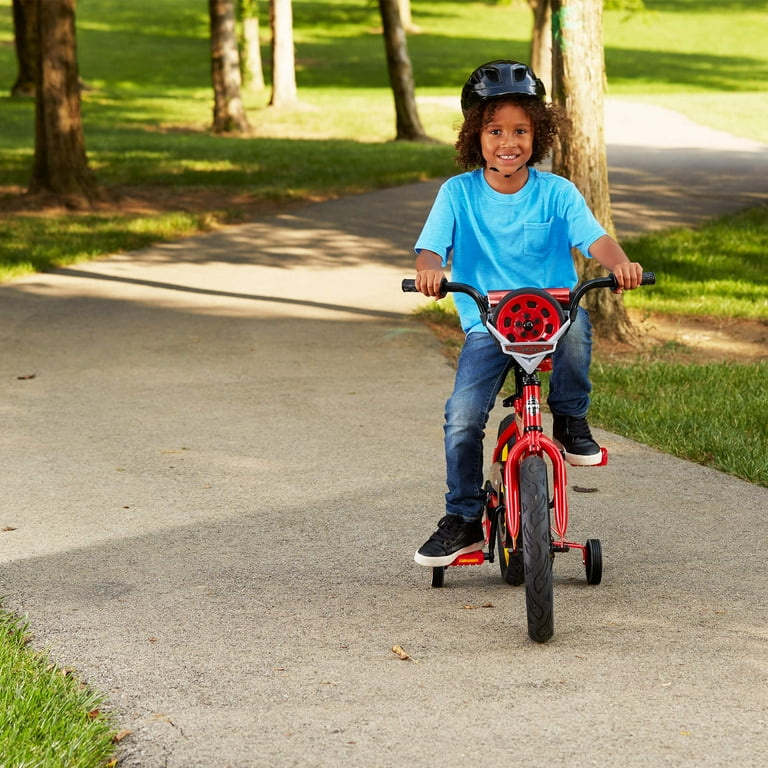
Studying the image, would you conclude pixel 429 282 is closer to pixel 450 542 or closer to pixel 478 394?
pixel 478 394

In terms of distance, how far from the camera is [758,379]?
8008 mm

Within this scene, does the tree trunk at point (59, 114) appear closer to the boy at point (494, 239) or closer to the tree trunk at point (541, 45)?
the boy at point (494, 239)

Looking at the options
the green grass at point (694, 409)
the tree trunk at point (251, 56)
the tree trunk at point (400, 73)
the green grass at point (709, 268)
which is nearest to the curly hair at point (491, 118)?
the green grass at point (694, 409)

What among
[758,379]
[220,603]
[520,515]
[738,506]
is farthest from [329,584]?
[758,379]

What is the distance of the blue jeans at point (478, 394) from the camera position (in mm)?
4375

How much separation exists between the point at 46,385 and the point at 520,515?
4.64 meters

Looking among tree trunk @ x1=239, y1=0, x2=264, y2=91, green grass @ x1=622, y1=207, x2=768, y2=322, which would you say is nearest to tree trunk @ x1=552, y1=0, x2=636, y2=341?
green grass @ x1=622, y1=207, x2=768, y2=322

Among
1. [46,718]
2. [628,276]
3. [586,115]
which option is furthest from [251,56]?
[46,718]

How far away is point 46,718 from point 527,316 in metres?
1.82

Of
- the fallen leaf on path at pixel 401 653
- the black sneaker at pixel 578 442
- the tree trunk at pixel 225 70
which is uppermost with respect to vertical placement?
the tree trunk at pixel 225 70

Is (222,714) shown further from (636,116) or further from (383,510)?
(636,116)

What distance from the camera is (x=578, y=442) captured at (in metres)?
4.70

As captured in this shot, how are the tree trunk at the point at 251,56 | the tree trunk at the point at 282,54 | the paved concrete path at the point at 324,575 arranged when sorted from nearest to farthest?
the paved concrete path at the point at 324,575
the tree trunk at the point at 282,54
the tree trunk at the point at 251,56

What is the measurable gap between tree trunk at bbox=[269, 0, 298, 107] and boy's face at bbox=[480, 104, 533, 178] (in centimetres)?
2797
